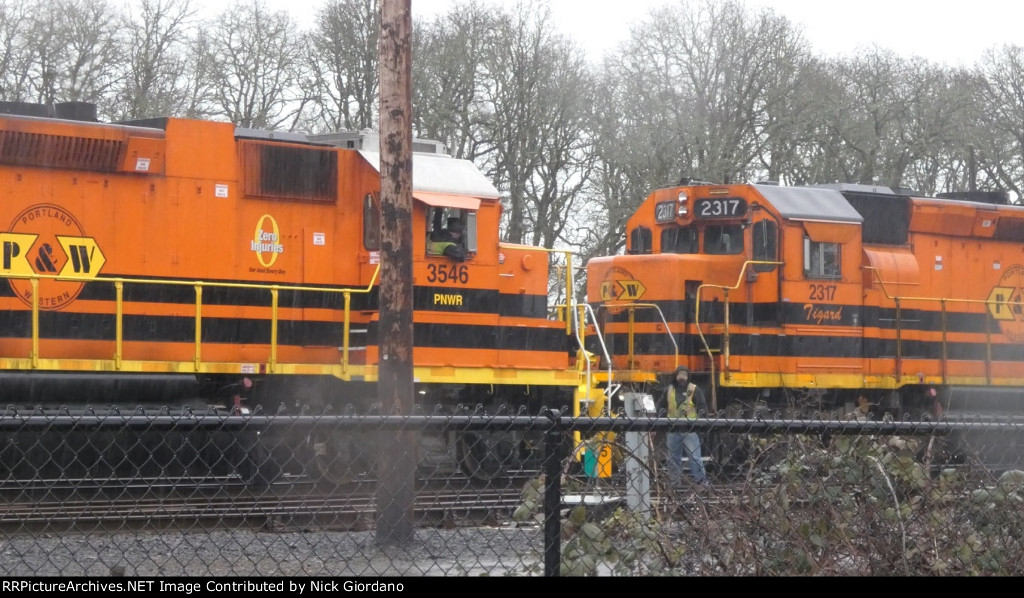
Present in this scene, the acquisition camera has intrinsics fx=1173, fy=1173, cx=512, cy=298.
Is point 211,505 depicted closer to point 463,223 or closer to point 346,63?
point 463,223

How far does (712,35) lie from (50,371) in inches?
1038

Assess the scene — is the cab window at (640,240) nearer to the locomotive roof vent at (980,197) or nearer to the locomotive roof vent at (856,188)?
the locomotive roof vent at (856,188)

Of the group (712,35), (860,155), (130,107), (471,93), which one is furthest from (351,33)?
(860,155)

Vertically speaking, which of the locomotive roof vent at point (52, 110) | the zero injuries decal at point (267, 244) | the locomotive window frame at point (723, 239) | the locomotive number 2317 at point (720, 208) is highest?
the locomotive roof vent at point (52, 110)

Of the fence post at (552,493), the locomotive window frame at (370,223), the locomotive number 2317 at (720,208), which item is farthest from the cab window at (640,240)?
the fence post at (552,493)

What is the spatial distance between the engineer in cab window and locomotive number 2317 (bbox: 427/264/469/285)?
124 millimetres

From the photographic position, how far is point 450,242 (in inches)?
505

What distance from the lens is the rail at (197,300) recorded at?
10820 mm

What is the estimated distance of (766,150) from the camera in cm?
3241

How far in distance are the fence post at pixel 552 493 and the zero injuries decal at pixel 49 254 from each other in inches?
315

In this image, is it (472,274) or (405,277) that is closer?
(405,277)

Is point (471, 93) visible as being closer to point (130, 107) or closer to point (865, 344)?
point (130, 107)

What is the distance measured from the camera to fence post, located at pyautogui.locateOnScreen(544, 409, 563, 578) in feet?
13.4

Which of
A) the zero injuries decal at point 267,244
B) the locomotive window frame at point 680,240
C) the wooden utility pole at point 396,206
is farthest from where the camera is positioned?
the locomotive window frame at point 680,240
